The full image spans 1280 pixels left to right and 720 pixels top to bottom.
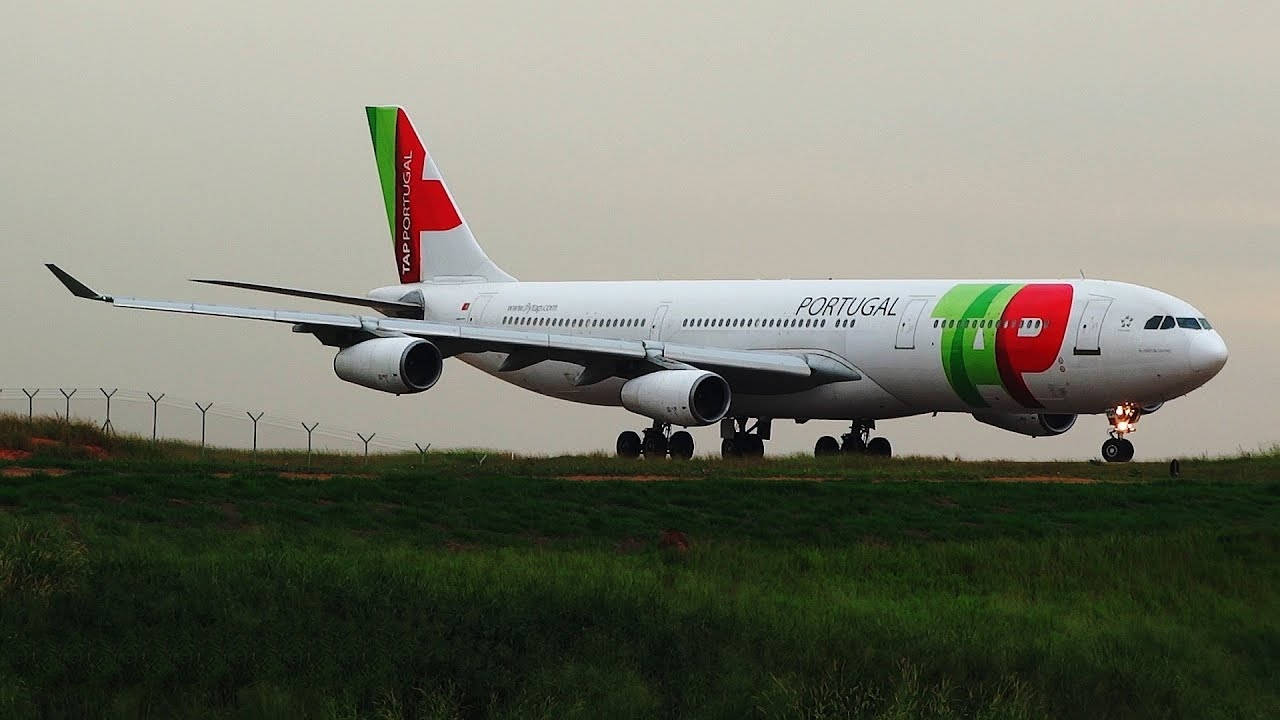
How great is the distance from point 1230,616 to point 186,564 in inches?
463

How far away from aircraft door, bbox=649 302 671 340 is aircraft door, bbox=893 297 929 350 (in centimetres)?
752

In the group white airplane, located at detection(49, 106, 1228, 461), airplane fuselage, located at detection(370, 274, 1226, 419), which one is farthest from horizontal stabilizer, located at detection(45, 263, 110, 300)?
airplane fuselage, located at detection(370, 274, 1226, 419)

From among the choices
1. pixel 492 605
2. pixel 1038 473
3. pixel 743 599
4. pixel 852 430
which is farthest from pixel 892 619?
pixel 852 430

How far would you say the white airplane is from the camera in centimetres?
3347

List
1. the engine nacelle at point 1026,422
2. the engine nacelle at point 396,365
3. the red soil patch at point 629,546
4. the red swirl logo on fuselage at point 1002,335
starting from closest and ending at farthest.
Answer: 1. the red soil patch at point 629,546
2. the red swirl logo on fuselage at point 1002,335
3. the engine nacelle at point 396,365
4. the engine nacelle at point 1026,422

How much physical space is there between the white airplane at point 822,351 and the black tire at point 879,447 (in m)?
0.06

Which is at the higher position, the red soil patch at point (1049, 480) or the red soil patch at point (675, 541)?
the red soil patch at point (1049, 480)

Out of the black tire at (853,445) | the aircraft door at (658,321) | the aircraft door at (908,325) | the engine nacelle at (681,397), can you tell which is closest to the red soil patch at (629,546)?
the engine nacelle at (681,397)

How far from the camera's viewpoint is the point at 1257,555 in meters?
23.5

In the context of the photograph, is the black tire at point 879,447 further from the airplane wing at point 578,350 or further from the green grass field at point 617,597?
the green grass field at point 617,597

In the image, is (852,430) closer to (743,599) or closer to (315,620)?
(743,599)

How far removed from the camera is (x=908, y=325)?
35.9m

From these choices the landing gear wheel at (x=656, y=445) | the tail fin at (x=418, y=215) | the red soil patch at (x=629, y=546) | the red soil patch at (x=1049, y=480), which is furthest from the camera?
the tail fin at (x=418, y=215)

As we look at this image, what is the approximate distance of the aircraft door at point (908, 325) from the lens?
35688mm
